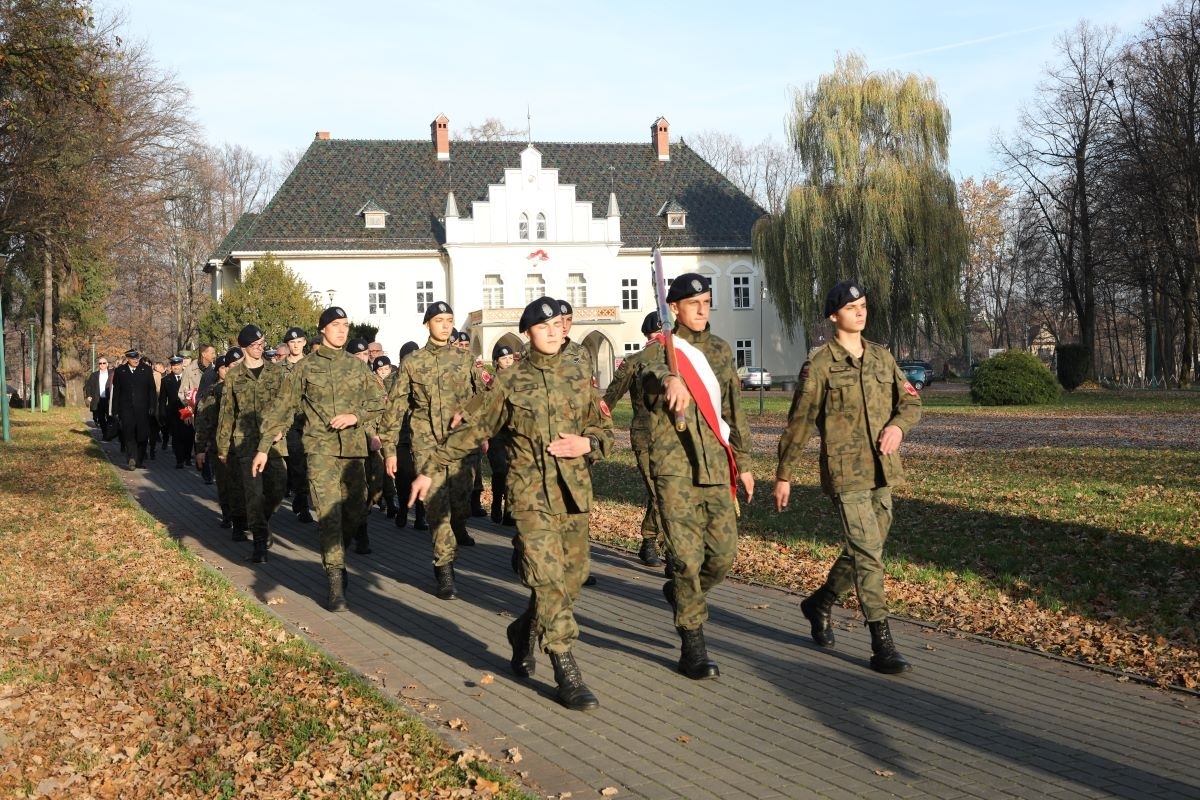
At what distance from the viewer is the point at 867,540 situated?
24.1 ft

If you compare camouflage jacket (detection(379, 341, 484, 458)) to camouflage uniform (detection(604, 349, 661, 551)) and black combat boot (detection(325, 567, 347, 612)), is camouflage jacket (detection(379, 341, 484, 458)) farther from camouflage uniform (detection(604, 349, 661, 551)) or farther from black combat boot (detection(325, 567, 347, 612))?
camouflage uniform (detection(604, 349, 661, 551))

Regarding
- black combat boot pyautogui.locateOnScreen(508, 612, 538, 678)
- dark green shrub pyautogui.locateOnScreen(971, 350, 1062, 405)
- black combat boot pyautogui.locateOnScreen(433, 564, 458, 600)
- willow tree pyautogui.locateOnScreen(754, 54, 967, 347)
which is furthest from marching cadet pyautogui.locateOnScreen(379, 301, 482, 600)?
willow tree pyautogui.locateOnScreen(754, 54, 967, 347)

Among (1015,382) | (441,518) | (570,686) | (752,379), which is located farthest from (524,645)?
(752,379)

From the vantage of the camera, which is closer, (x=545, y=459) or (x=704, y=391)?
(x=545, y=459)

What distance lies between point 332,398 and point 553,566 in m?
4.19

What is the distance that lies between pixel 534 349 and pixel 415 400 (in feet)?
12.4

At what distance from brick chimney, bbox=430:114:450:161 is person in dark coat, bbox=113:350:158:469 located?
179 ft

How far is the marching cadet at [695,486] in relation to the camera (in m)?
7.26

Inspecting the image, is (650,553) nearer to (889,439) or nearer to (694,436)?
(694,436)

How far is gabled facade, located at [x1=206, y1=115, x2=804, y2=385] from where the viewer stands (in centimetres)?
7162

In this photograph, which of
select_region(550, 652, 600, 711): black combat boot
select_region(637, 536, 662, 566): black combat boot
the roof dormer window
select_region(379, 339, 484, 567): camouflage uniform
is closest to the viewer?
select_region(550, 652, 600, 711): black combat boot

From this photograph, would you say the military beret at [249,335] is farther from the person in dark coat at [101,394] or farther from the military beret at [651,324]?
the person in dark coat at [101,394]

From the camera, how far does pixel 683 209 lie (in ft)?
251

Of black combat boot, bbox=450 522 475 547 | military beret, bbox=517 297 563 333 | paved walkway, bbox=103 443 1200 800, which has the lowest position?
paved walkway, bbox=103 443 1200 800
